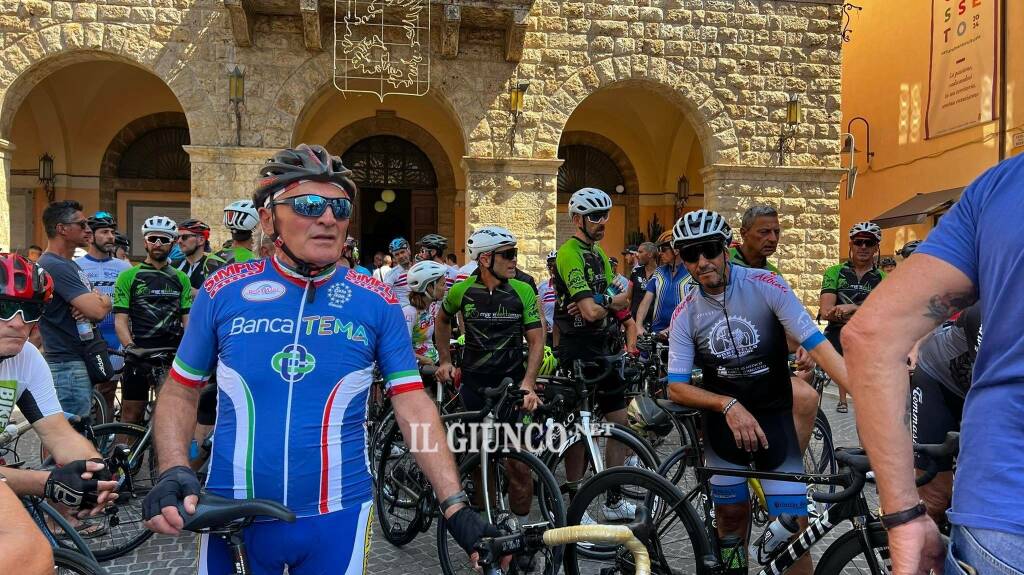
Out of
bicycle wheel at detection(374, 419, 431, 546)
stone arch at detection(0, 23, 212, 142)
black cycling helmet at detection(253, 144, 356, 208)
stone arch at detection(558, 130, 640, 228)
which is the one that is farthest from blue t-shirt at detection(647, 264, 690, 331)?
stone arch at detection(558, 130, 640, 228)

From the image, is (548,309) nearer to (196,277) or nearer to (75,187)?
(196,277)

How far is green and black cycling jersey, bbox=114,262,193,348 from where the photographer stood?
18.5 feet

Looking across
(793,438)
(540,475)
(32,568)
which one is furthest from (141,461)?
(793,438)

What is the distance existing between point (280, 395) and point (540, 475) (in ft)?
7.14

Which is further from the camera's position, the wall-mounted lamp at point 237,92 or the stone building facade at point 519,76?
the stone building facade at point 519,76

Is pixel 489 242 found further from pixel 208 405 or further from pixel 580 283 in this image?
pixel 208 405

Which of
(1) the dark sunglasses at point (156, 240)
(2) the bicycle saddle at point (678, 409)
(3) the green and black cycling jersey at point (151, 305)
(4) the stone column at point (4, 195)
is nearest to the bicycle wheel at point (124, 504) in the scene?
(3) the green and black cycling jersey at point (151, 305)

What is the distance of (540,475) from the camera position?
12.6ft

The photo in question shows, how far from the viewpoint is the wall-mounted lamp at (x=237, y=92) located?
36.7ft

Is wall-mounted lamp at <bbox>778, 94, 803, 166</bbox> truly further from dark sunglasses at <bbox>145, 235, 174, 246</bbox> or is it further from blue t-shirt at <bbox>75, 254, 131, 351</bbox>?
blue t-shirt at <bbox>75, 254, 131, 351</bbox>

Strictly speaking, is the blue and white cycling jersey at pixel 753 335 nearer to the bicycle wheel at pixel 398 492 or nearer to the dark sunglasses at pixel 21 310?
the bicycle wheel at pixel 398 492

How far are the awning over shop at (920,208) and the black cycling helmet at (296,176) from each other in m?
15.3

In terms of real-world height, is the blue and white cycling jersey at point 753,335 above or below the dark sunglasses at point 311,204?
below

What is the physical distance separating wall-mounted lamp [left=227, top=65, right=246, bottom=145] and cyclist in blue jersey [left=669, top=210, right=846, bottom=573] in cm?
986
